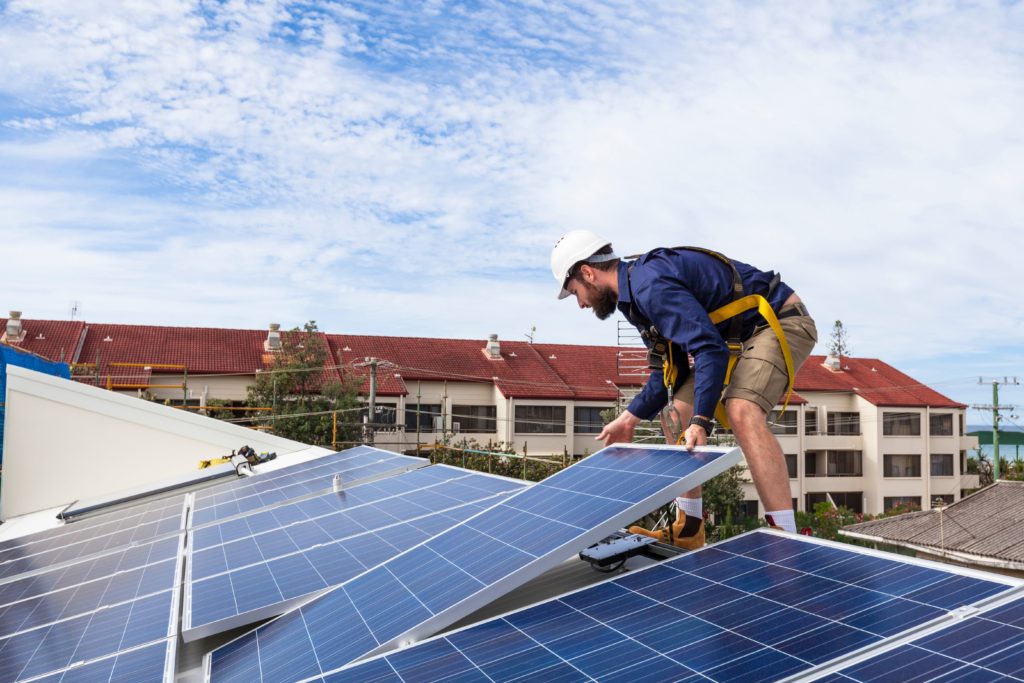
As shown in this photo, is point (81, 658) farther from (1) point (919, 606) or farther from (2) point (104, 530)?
(2) point (104, 530)

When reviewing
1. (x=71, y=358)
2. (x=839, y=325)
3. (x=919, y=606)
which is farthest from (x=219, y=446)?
(x=839, y=325)

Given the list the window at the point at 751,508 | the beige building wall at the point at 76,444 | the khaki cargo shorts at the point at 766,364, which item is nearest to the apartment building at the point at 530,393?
the window at the point at 751,508

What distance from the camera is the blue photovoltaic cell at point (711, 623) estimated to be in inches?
103

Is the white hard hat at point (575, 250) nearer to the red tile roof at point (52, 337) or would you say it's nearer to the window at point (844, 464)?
the red tile roof at point (52, 337)

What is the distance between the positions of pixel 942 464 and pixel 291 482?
207ft

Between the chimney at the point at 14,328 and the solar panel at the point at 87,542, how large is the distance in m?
40.8

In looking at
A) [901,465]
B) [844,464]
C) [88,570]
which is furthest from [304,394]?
[901,465]

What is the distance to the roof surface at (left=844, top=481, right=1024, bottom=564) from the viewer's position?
80.0 feet

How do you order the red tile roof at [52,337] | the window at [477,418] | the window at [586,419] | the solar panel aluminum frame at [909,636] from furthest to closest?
the window at [586,419] → the window at [477,418] → the red tile roof at [52,337] → the solar panel aluminum frame at [909,636]

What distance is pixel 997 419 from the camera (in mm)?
54562

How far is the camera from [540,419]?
4978cm

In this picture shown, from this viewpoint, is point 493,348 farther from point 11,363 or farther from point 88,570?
point 88,570

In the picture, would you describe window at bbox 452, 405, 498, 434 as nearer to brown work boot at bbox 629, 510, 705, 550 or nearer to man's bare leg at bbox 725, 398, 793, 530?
brown work boot at bbox 629, 510, 705, 550

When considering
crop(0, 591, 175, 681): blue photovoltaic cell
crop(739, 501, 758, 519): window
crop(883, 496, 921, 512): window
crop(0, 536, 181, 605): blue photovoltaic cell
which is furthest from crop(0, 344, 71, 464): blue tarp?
crop(883, 496, 921, 512): window
